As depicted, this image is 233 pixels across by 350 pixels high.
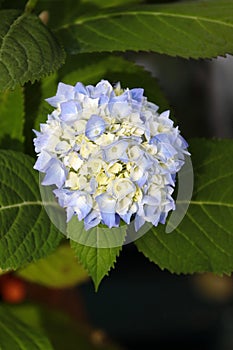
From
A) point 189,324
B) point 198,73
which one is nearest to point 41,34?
point 189,324

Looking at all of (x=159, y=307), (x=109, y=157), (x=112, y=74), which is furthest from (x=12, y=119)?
(x=159, y=307)

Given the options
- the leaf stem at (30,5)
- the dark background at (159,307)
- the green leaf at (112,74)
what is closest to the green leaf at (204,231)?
the green leaf at (112,74)

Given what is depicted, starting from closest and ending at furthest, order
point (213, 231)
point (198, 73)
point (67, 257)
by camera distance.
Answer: point (213, 231) → point (67, 257) → point (198, 73)

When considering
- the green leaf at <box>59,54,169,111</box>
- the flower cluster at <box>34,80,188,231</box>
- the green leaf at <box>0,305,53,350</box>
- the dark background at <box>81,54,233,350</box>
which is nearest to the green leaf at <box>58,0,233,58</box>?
the green leaf at <box>59,54,169,111</box>

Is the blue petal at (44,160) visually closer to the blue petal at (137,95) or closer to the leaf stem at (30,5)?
the blue petal at (137,95)

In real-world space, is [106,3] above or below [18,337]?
above

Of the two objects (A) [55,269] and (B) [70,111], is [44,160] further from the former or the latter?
(A) [55,269]

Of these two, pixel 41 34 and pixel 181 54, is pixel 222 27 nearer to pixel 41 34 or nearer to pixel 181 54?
pixel 181 54

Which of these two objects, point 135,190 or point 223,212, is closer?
point 135,190
